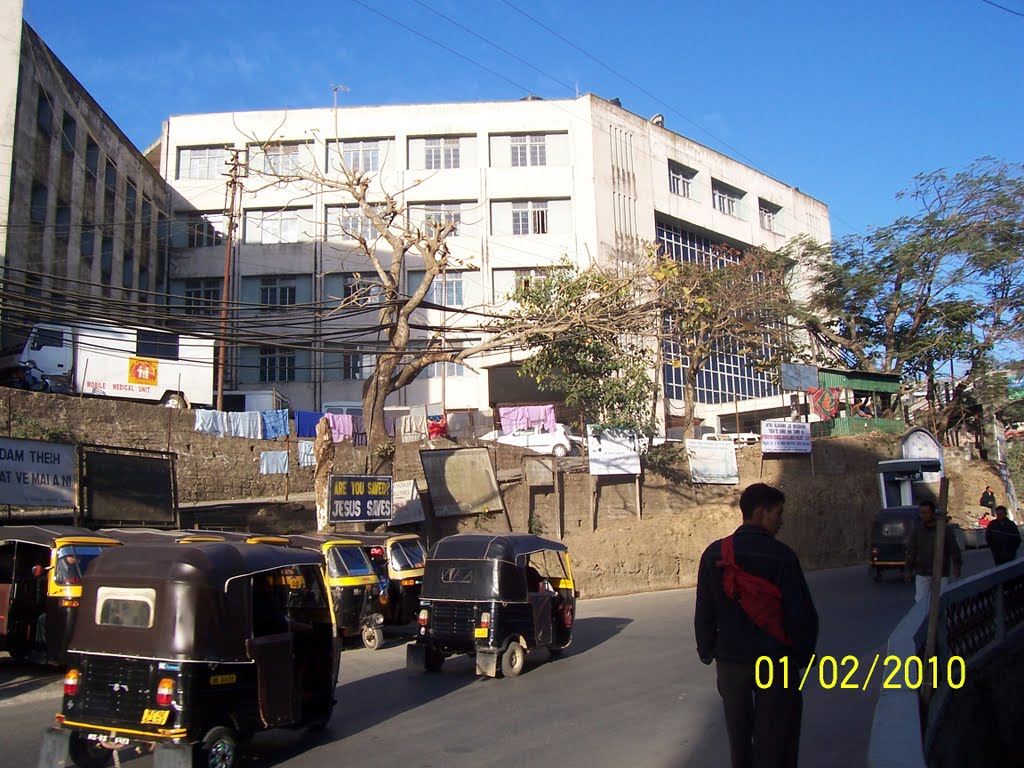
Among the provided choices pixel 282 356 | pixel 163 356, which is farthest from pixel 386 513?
pixel 282 356

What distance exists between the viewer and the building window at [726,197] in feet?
174

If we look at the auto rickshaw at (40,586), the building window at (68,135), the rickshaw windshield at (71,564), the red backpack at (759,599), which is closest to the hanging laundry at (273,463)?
the building window at (68,135)

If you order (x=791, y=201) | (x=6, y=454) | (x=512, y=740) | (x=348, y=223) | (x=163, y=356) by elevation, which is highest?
(x=791, y=201)

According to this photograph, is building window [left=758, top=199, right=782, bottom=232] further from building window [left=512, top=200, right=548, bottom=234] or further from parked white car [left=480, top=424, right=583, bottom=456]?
parked white car [left=480, top=424, right=583, bottom=456]

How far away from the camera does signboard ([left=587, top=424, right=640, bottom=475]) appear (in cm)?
2656

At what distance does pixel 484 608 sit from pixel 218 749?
521 cm

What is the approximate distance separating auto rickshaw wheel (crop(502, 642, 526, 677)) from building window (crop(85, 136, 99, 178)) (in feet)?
108

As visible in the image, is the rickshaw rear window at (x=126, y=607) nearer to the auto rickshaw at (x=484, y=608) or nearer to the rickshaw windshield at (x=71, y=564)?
the rickshaw windshield at (x=71, y=564)

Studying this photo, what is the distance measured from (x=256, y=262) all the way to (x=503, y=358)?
14.4 meters

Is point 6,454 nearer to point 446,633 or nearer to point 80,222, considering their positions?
point 446,633

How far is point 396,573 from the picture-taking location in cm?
1622

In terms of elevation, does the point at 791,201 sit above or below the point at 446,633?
above

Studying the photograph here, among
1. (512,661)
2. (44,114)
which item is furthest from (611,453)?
(44,114)

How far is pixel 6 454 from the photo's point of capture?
1598cm
